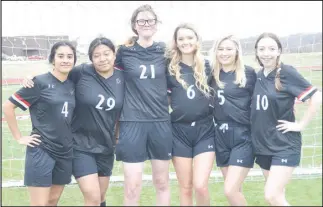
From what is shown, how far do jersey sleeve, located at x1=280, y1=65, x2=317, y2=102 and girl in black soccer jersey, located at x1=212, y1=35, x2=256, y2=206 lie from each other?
30 cm

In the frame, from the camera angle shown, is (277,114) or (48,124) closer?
(48,124)

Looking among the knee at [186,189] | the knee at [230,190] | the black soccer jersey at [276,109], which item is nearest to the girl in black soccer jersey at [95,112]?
→ the knee at [186,189]

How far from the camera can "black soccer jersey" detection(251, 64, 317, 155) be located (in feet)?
11.4

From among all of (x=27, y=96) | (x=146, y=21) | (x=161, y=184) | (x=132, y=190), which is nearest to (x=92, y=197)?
(x=132, y=190)

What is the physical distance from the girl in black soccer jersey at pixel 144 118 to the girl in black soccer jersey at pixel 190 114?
0.34ft

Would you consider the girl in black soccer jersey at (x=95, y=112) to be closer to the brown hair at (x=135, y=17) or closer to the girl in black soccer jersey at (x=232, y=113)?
the brown hair at (x=135, y=17)

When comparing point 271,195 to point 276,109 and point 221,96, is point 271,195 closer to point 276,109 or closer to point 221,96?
point 276,109

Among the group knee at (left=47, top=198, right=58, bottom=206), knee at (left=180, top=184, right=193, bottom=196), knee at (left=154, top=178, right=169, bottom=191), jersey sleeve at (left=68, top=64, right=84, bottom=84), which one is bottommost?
knee at (left=47, top=198, right=58, bottom=206)

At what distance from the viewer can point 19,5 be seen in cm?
643

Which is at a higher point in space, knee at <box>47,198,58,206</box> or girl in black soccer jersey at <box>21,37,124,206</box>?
girl in black soccer jersey at <box>21,37,124,206</box>

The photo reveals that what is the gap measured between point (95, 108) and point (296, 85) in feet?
5.32

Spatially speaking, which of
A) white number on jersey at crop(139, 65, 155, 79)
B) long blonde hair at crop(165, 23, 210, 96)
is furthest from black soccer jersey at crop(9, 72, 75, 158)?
long blonde hair at crop(165, 23, 210, 96)

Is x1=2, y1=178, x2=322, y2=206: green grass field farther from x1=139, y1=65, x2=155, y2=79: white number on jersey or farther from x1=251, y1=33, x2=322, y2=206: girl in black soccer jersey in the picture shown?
x1=139, y1=65, x2=155, y2=79: white number on jersey

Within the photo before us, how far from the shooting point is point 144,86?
11.8 ft
